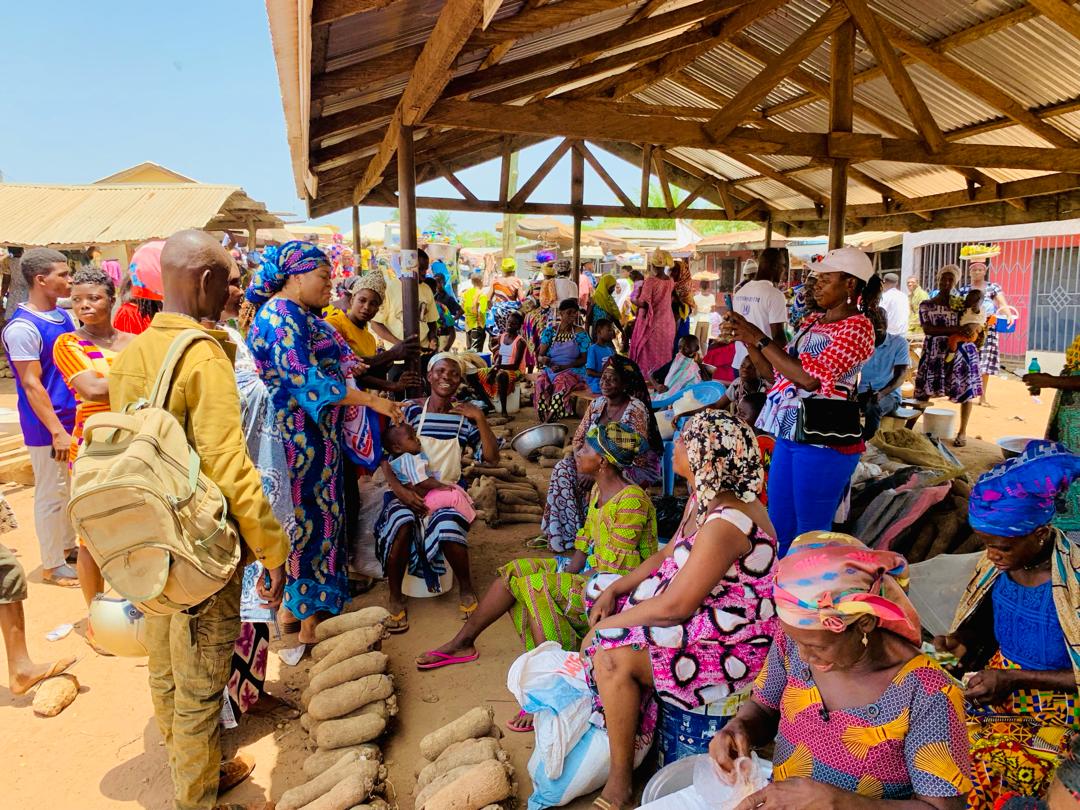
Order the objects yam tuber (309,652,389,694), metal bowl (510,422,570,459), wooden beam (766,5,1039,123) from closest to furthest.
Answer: yam tuber (309,652,389,694) < wooden beam (766,5,1039,123) < metal bowl (510,422,570,459)

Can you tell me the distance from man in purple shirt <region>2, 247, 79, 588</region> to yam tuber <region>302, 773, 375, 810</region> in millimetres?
2623

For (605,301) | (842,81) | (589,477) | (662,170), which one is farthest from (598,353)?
(662,170)

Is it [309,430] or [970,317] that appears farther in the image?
[970,317]

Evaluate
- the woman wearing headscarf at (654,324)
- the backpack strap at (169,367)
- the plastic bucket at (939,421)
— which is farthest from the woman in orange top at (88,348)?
the plastic bucket at (939,421)

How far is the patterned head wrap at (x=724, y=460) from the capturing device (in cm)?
221

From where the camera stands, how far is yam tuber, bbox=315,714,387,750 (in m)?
2.54

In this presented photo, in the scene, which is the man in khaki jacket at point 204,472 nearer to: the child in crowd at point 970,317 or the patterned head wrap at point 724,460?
the patterned head wrap at point 724,460

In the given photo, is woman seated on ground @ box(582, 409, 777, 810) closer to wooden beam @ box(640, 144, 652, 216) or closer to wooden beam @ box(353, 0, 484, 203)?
wooden beam @ box(353, 0, 484, 203)

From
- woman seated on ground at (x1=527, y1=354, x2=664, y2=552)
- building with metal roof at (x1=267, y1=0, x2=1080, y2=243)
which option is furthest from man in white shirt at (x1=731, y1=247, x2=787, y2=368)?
building with metal roof at (x1=267, y1=0, x2=1080, y2=243)

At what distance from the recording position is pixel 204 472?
77.2 inches

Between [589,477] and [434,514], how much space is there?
1.02m

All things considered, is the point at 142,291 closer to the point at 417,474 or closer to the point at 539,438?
the point at 417,474

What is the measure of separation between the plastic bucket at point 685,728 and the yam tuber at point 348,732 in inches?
39.9

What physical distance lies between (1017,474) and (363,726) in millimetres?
2221
